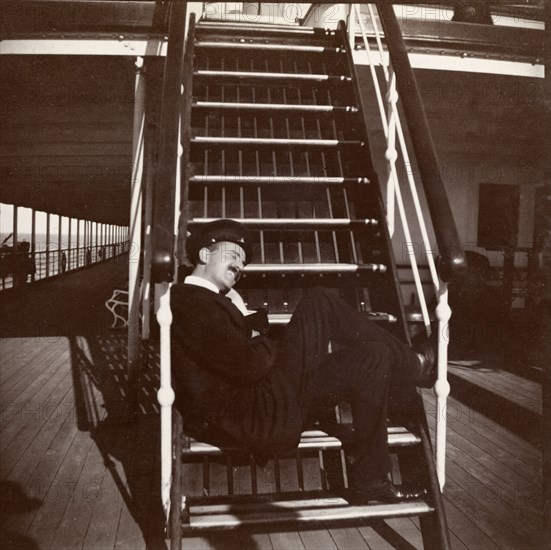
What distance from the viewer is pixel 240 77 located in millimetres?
3309

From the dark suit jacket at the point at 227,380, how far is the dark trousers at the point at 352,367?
0.33 ft

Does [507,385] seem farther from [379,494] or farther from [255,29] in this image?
[255,29]

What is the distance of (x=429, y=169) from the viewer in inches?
82.7

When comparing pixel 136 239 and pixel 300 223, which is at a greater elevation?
pixel 300 223

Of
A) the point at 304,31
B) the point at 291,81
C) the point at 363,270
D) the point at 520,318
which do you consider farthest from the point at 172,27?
the point at 520,318

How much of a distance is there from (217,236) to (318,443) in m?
1.00

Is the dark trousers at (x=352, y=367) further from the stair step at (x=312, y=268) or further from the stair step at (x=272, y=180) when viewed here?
the stair step at (x=272, y=180)

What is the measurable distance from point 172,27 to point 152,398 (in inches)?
118

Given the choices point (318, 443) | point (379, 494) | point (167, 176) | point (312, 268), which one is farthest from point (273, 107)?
point (379, 494)

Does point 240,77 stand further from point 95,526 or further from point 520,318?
point 520,318

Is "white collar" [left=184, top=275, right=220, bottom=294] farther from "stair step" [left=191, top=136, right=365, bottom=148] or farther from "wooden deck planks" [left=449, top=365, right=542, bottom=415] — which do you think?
"wooden deck planks" [left=449, top=365, right=542, bottom=415]

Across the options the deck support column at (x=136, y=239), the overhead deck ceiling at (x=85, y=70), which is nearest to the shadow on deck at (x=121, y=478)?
the deck support column at (x=136, y=239)

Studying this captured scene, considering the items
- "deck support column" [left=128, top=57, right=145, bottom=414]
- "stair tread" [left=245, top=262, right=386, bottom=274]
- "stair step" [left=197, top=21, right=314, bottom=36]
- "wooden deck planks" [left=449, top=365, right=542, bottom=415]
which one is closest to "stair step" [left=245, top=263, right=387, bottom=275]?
"stair tread" [left=245, top=262, right=386, bottom=274]

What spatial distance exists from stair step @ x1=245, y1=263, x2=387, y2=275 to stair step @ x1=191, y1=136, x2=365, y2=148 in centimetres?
85
